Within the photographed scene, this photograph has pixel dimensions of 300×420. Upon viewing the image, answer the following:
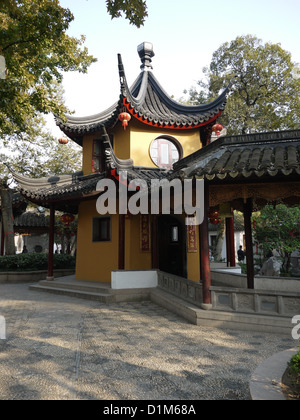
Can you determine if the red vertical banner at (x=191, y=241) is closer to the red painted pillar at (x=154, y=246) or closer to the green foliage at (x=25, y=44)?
the red painted pillar at (x=154, y=246)

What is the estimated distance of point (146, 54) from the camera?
14141 mm

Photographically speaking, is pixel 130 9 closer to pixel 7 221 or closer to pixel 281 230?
pixel 281 230

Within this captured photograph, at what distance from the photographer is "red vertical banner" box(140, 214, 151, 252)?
10.3m

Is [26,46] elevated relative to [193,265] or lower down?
elevated

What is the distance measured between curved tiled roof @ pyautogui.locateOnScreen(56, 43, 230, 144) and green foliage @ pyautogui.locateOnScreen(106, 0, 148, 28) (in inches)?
160

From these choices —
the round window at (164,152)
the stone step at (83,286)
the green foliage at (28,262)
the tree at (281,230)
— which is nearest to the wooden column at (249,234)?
the stone step at (83,286)

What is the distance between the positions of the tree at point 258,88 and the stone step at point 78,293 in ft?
46.4

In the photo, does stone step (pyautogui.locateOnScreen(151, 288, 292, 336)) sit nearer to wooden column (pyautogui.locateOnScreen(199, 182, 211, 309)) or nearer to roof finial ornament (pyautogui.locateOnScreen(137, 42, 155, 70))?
wooden column (pyautogui.locateOnScreen(199, 182, 211, 309))

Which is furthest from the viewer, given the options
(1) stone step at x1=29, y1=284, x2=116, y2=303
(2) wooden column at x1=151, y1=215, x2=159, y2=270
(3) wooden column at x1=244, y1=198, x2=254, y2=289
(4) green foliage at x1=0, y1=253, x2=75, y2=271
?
(4) green foliage at x1=0, y1=253, x2=75, y2=271

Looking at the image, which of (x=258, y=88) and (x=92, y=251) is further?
(x=258, y=88)

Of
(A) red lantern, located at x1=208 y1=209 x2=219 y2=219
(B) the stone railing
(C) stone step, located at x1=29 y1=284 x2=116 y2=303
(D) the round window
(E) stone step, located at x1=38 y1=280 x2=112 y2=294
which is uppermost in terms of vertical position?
(D) the round window

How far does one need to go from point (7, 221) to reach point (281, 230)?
46.0 ft

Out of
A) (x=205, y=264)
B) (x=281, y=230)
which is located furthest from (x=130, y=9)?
(x=281, y=230)

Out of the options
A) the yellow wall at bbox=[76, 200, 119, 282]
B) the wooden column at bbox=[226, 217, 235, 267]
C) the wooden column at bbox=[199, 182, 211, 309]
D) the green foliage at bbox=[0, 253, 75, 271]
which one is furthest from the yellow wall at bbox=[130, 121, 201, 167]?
the green foliage at bbox=[0, 253, 75, 271]
